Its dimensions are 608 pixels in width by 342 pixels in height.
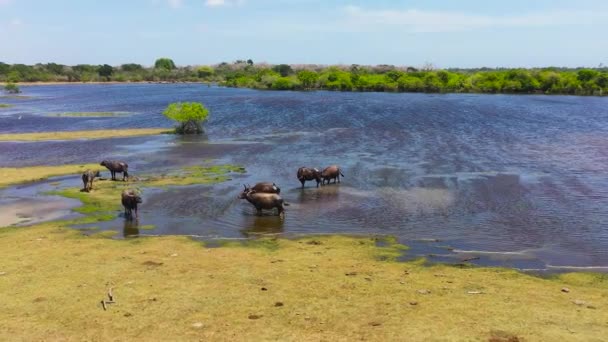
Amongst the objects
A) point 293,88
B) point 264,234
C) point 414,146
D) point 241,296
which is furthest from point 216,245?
point 293,88

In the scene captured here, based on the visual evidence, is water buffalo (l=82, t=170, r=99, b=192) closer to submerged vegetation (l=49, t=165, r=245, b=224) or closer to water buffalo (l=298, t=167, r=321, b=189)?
submerged vegetation (l=49, t=165, r=245, b=224)

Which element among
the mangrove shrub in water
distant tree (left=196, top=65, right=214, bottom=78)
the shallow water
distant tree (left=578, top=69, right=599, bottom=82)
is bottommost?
the shallow water

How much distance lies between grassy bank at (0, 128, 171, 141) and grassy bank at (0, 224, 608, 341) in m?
27.8

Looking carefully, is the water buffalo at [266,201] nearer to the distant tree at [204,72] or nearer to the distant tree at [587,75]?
the distant tree at [587,75]

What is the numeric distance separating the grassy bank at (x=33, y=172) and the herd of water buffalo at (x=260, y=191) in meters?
3.24

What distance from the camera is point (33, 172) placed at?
89.8 ft

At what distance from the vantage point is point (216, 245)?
15.9 metres

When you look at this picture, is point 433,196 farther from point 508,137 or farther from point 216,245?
point 508,137

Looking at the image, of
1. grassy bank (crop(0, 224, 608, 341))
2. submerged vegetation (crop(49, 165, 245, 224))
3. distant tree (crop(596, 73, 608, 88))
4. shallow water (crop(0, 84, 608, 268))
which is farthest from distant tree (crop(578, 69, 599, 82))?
grassy bank (crop(0, 224, 608, 341))

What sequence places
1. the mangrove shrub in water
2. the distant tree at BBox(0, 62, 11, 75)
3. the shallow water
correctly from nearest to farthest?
the shallow water < the mangrove shrub in water < the distant tree at BBox(0, 62, 11, 75)

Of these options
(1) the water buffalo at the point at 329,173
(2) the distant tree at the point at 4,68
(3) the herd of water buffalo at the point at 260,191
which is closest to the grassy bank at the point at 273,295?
(3) the herd of water buffalo at the point at 260,191

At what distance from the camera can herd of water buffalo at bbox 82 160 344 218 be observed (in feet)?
62.1

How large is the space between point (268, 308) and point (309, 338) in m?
1.58

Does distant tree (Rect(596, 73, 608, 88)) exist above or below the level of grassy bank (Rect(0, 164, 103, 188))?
above
